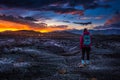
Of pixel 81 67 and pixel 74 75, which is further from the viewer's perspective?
pixel 81 67

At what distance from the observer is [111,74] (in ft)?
52.9

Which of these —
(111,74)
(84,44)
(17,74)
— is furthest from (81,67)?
(17,74)

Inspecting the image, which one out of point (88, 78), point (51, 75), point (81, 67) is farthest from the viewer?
point (81, 67)

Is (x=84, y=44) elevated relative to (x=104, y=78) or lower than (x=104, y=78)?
elevated

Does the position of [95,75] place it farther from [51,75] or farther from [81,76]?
[51,75]

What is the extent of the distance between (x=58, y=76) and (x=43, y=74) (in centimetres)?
121

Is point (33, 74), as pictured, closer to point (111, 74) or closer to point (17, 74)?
point (17, 74)

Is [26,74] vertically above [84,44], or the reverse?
[84,44]

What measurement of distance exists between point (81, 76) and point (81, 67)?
393 cm

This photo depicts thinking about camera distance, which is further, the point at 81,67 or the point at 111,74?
the point at 81,67

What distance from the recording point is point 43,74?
1611 cm

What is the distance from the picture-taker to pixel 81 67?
19.2m

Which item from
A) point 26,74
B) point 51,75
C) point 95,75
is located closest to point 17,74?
point 26,74

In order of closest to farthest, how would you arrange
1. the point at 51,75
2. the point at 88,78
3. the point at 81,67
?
the point at 88,78 < the point at 51,75 < the point at 81,67
